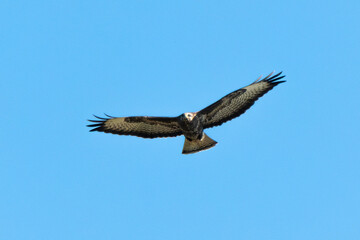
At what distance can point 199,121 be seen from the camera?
14727 millimetres

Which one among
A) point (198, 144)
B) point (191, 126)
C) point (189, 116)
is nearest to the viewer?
point (189, 116)

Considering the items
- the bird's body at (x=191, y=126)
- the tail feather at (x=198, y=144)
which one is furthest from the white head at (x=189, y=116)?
the tail feather at (x=198, y=144)

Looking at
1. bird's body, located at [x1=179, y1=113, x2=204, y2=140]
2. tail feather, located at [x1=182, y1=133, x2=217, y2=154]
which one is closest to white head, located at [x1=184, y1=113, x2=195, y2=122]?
bird's body, located at [x1=179, y1=113, x2=204, y2=140]

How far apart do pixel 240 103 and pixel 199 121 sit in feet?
3.80

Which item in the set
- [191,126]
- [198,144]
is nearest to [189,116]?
[191,126]

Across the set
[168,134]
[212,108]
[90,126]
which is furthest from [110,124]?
[212,108]

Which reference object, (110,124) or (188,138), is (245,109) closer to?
(188,138)

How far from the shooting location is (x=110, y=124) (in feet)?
50.7

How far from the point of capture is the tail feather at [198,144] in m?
15.1

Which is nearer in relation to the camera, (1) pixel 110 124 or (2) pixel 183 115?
(2) pixel 183 115

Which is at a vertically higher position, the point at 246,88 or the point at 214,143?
the point at 246,88

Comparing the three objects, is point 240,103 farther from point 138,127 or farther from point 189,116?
point 138,127

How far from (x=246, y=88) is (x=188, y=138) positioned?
71.0 inches

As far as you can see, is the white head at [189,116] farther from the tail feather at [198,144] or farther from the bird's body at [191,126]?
the tail feather at [198,144]
